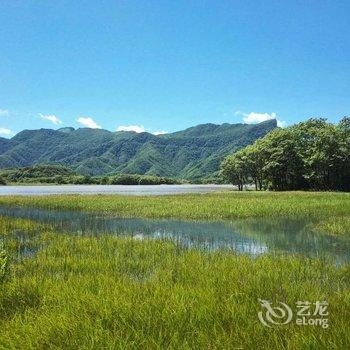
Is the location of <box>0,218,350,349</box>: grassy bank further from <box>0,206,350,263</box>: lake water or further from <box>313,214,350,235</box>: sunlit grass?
<box>313,214,350,235</box>: sunlit grass

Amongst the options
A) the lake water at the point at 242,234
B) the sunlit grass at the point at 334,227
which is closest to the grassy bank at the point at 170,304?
the lake water at the point at 242,234

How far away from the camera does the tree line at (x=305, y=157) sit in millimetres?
85438

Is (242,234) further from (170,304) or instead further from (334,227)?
(170,304)

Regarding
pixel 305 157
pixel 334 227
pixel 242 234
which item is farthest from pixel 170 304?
pixel 305 157

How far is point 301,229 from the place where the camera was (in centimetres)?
2927

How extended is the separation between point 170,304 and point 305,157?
88246mm

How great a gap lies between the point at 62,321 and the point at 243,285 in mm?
5052

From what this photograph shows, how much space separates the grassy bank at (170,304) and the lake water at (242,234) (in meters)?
4.94

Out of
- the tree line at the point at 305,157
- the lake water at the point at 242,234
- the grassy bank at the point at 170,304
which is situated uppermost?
the tree line at the point at 305,157

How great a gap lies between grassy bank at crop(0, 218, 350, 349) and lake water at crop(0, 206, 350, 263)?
16.2 ft

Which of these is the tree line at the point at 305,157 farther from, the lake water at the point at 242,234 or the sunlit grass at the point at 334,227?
the sunlit grass at the point at 334,227

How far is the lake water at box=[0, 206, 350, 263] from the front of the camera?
20.5 meters

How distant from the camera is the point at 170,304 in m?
8.90

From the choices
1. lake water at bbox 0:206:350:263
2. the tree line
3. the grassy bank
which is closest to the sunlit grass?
lake water at bbox 0:206:350:263
